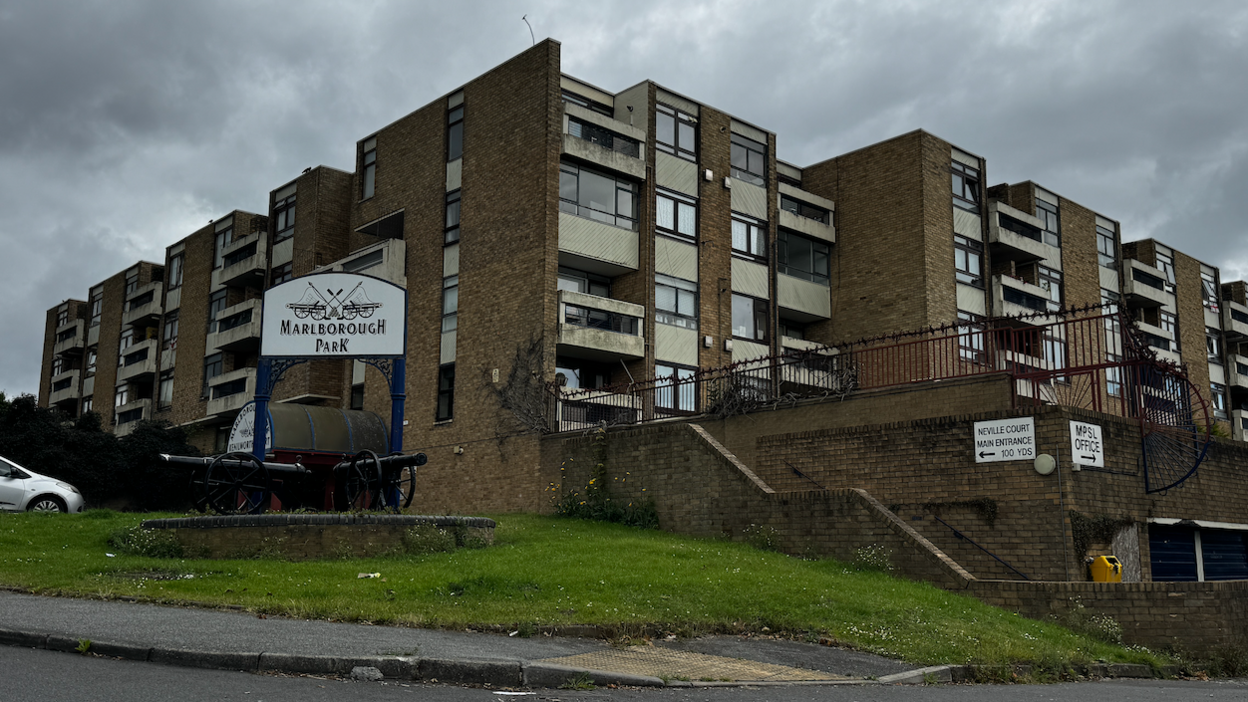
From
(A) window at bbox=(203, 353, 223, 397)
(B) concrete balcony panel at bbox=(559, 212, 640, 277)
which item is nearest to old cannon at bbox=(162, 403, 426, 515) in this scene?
(B) concrete balcony panel at bbox=(559, 212, 640, 277)

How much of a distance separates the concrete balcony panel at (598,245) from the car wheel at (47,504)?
13635 millimetres

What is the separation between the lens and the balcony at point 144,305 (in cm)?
5238

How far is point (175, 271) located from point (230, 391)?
11440mm

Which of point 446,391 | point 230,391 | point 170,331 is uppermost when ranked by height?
point 170,331

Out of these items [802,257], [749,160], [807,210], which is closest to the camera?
[749,160]

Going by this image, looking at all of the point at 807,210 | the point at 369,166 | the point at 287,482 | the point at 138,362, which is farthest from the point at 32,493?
the point at 138,362

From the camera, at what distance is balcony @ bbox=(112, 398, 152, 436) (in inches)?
1979

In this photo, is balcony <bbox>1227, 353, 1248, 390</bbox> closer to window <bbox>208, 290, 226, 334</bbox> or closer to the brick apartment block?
the brick apartment block

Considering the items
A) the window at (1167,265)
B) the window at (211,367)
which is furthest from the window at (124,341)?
the window at (1167,265)

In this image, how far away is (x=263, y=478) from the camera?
1736cm

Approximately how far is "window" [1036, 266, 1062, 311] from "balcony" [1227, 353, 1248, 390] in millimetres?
18993

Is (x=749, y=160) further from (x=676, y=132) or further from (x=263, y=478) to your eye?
(x=263, y=478)

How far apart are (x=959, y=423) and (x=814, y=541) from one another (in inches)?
110

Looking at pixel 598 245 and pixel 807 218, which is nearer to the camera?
pixel 598 245
